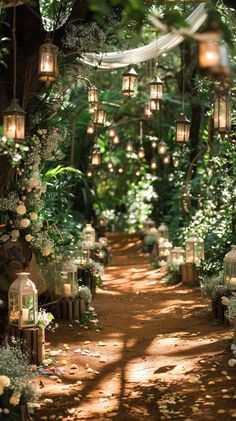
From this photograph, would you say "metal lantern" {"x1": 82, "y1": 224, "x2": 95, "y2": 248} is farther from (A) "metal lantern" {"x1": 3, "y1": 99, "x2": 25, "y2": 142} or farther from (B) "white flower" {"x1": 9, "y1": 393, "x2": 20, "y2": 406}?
(B) "white flower" {"x1": 9, "y1": 393, "x2": 20, "y2": 406}

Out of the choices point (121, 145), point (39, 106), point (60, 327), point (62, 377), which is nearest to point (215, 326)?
Result: point (60, 327)

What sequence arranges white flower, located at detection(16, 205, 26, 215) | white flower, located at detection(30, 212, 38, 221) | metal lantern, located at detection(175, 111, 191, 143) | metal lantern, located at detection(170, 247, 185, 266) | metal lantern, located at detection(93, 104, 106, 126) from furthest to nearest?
metal lantern, located at detection(170, 247, 185, 266)
metal lantern, located at detection(93, 104, 106, 126)
metal lantern, located at detection(175, 111, 191, 143)
white flower, located at detection(30, 212, 38, 221)
white flower, located at detection(16, 205, 26, 215)

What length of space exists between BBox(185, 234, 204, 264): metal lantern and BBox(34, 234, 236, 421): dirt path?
153 cm

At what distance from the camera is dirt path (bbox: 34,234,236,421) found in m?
5.07

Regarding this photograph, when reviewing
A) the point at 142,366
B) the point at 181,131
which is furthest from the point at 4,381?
the point at 181,131

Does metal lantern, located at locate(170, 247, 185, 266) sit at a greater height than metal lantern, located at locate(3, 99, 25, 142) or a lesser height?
lesser

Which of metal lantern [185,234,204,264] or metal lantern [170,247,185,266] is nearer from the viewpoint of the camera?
metal lantern [185,234,204,264]

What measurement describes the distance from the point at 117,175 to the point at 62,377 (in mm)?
16158

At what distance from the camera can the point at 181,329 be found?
823 cm

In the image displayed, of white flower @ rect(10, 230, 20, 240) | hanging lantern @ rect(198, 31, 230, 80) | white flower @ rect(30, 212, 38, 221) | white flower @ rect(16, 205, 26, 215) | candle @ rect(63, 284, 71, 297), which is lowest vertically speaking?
candle @ rect(63, 284, 71, 297)

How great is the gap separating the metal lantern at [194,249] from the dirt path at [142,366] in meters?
1.53

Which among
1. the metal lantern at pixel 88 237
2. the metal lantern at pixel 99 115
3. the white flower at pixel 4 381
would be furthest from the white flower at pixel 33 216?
the metal lantern at pixel 88 237

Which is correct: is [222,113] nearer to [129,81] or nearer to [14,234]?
[129,81]

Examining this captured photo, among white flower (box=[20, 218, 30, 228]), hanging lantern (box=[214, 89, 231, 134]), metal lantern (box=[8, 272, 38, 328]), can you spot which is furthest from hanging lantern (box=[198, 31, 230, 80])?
white flower (box=[20, 218, 30, 228])
